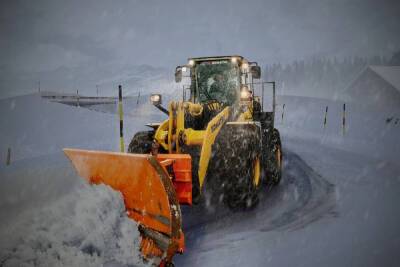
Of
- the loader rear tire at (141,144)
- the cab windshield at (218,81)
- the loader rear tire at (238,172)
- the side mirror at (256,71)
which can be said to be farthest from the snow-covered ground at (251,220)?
the side mirror at (256,71)

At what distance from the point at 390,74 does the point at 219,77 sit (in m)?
36.7

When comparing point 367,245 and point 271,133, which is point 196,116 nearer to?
point 271,133

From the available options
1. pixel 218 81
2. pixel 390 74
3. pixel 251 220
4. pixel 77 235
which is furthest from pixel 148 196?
pixel 390 74

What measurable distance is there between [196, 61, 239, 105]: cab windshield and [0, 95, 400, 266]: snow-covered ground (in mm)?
2147

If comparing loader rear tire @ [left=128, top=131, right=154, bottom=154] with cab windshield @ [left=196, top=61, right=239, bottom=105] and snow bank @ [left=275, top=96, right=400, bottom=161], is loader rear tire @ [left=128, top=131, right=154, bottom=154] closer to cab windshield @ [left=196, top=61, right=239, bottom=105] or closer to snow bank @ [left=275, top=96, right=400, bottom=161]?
cab windshield @ [left=196, top=61, right=239, bottom=105]

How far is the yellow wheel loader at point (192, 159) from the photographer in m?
3.64

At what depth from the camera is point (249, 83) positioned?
24.6 ft

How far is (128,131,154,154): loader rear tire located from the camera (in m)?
5.82

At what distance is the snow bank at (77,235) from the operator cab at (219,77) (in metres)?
3.78

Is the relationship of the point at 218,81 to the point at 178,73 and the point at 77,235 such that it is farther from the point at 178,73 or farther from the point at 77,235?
the point at 77,235

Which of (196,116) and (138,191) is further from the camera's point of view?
(196,116)

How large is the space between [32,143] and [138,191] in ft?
39.9

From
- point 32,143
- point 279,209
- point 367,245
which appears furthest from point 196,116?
point 32,143

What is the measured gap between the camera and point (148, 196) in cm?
375
